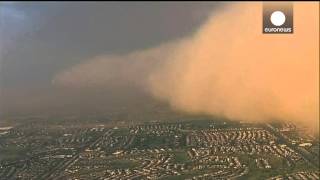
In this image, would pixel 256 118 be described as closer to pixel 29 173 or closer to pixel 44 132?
pixel 44 132

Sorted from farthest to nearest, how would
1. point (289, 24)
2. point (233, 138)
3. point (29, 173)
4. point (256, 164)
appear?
point (233, 138) < point (256, 164) < point (29, 173) < point (289, 24)

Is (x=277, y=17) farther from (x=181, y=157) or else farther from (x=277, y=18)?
(x=181, y=157)

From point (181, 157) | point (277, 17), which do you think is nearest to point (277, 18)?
point (277, 17)

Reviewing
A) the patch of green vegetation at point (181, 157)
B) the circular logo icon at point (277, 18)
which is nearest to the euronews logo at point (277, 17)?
the circular logo icon at point (277, 18)

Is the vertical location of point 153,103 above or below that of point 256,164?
above

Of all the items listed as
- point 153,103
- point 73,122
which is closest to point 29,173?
point 73,122

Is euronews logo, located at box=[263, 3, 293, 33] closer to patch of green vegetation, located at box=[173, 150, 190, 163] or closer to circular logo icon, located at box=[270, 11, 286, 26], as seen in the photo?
circular logo icon, located at box=[270, 11, 286, 26]

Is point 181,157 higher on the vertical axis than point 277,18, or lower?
lower

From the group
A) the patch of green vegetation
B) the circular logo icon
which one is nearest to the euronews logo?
the circular logo icon

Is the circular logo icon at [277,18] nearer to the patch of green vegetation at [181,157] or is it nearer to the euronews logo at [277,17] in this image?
the euronews logo at [277,17]
